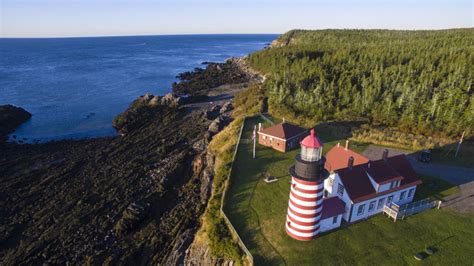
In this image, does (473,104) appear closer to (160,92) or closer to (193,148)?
(193,148)

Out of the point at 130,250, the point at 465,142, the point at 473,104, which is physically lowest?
the point at 130,250

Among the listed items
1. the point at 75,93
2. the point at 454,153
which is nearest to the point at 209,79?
the point at 75,93

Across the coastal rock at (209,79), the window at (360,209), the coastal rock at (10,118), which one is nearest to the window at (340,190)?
the window at (360,209)

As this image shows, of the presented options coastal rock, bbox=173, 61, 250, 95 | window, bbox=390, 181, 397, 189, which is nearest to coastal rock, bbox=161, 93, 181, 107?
coastal rock, bbox=173, 61, 250, 95

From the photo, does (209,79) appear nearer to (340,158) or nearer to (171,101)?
(171,101)

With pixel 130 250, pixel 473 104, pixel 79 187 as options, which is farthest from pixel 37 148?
pixel 473 104

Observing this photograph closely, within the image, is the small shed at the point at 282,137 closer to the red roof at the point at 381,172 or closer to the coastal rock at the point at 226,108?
the red roof at the point at 381,172
